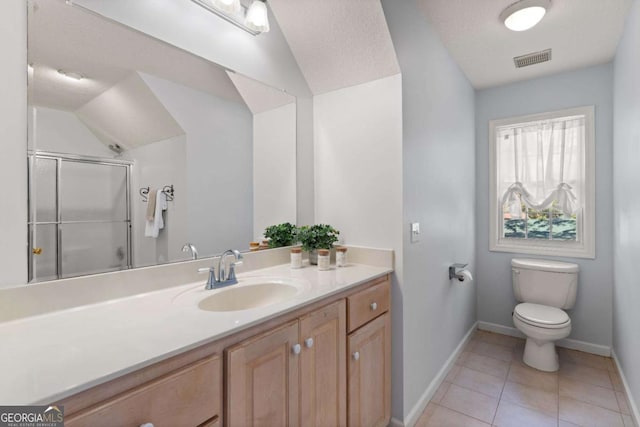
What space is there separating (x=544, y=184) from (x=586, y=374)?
1.55 metres

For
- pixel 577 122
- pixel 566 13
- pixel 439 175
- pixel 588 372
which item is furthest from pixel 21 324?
pixel 577 122

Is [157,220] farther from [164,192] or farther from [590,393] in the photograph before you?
[590,393]

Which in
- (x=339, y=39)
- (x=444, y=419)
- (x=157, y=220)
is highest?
(x=339, y=39)

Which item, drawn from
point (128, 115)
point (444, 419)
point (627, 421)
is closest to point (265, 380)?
point (128, 115)

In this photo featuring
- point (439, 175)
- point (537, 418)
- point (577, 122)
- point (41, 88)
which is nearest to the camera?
point (41, 88)

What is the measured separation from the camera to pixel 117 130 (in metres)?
1.25

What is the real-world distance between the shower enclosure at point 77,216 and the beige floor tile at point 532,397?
2392 millimetres

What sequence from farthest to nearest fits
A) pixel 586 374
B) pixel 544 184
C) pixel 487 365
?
pixel 544 184, pixel 487 365, pixel 586 374

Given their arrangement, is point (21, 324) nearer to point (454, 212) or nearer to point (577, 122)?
point (454, 212)

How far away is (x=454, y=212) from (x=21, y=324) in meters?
2.52

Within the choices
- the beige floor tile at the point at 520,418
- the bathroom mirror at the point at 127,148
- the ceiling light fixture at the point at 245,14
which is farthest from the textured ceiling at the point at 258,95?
the beige floor tile at the point at 520,418

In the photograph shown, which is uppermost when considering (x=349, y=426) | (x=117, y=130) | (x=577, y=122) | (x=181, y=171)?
(x=577, y=122)

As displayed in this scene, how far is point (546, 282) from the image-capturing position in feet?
8.61

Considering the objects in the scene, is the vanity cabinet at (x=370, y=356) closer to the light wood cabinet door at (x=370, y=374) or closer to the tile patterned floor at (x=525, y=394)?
the light wood cabinet door at (x=370, y=374)
